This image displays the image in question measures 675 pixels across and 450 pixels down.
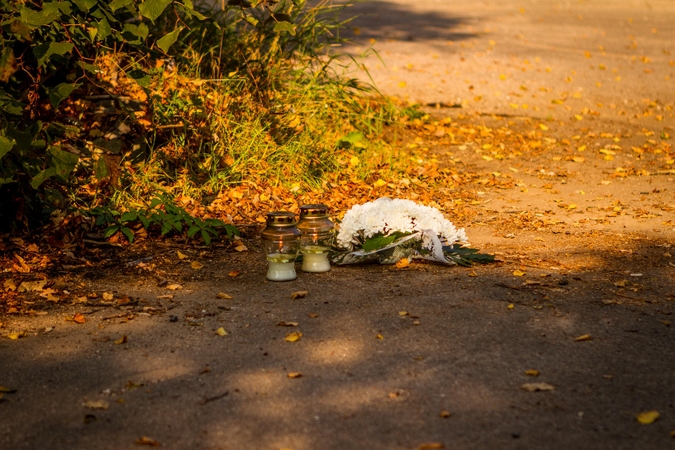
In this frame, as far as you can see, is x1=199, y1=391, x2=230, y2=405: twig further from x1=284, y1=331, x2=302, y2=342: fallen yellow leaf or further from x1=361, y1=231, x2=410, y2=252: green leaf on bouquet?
x1=361, y1=231, x2=410, y2=252: green leaf on bouquet

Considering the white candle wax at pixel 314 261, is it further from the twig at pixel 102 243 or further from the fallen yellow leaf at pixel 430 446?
the fallen yellow leaf at pixel 430 446

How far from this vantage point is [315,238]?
15.3 ft

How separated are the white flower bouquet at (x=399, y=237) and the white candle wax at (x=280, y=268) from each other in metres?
0.38

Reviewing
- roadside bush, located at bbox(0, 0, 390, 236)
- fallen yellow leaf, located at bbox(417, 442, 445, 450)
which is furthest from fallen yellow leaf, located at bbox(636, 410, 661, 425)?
roadside bush, located at bbox(0, 0, 390, 236)

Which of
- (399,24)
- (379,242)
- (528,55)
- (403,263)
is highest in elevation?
(399,24)

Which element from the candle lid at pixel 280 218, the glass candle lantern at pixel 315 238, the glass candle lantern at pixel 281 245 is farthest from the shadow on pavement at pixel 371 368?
the candle lid at pixel 280 218

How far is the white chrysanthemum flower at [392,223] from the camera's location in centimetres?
464

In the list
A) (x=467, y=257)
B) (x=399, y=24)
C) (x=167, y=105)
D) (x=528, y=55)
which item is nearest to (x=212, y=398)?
(x=467, y=257)

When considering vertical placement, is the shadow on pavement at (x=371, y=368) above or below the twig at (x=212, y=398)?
below

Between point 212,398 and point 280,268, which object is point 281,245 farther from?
point 212,398

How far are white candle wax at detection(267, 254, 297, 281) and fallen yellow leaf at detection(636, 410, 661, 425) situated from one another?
2.11 metres

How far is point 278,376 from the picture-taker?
3.16 m

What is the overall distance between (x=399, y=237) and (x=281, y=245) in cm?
68

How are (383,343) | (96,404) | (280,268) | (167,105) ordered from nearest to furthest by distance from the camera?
1. (96,404)
2. (383,343)
3. (280,268)
4. (167,105)
